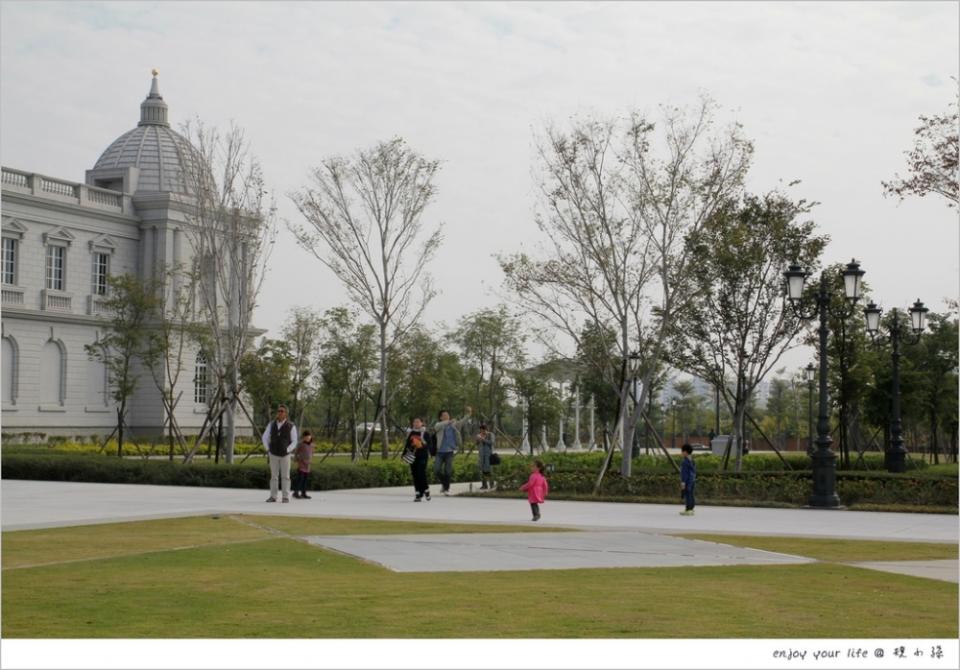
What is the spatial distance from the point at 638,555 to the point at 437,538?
9.36 ft

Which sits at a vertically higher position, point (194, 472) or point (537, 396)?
point (537, 396)

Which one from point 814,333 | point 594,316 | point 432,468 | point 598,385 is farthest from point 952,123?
point 598,385

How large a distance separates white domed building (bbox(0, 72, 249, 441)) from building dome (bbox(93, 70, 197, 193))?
0.49 ft

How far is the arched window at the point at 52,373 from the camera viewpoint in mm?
54125

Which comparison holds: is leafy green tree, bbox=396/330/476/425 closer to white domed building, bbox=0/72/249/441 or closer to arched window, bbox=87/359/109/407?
white domed building, bbox=0/72/249/441

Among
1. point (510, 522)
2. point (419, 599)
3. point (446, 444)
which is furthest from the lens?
point (446, 444)

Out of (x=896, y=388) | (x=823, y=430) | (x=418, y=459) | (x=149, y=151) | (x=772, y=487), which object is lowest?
(x=772, y=487)

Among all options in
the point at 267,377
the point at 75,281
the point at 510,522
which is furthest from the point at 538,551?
the point at 75,281

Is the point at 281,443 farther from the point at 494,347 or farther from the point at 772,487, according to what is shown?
the point at 494,347

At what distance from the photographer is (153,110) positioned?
68.4 meters

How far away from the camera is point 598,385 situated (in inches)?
2007

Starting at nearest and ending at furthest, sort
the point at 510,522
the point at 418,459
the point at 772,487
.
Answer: the point at 510,522, the point at 418,459, the point at 772,487

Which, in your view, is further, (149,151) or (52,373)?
(149,151)

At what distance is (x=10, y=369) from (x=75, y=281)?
597 cm
